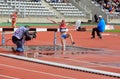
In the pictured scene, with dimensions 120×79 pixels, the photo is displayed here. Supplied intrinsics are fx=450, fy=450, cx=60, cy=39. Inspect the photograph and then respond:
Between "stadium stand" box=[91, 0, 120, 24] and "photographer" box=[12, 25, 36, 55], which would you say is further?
"stadium stand" box=[91, 0, 120, 24]

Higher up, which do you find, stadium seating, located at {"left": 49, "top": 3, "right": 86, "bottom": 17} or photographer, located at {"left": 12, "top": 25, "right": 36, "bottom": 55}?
photographer, located at {"left": 12, "top": 25, "right": 36, "bottom": 55}

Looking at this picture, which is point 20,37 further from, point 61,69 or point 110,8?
point 110,8

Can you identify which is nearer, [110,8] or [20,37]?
[20,37]

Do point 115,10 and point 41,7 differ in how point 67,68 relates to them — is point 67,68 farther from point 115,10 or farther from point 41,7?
point 115,10

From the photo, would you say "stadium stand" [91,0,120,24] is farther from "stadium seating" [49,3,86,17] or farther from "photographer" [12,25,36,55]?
"photographer" [12,25,36,55]

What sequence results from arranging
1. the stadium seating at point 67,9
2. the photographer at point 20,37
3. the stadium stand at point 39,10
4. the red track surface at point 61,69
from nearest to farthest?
the red track surface at point 61,69 < the photographer at point 20,37 < the stadium stand at point 39,10 < the stadium seating at point 67,9

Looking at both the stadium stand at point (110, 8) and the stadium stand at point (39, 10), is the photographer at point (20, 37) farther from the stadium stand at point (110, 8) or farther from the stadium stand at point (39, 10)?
the stadium stand at point (110, 8)

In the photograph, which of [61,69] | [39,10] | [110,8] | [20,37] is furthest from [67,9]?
[61,69]

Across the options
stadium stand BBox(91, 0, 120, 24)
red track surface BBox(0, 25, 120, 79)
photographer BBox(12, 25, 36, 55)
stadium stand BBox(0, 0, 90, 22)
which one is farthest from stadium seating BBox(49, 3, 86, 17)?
red track surface BBox(0, 25, 120, 79)

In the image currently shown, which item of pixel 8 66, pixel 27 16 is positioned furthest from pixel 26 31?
pixel 27 16

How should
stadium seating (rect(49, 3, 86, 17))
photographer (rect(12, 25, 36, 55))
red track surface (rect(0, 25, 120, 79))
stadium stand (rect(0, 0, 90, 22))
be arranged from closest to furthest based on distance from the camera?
red track surface (rect(0, 25, 120, 79)) → photographer (rect(12, 25, 36, 55)) → stadium stand (rect(0, 0, 90, 22)) → stadium seating (rect(49, 3, 86, 17))

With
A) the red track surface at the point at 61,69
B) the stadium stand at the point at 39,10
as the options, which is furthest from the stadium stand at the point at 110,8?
the red track surface at the point at 61,69

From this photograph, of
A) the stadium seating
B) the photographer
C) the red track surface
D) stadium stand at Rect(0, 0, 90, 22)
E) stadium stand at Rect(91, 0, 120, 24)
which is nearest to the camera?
the red track surface

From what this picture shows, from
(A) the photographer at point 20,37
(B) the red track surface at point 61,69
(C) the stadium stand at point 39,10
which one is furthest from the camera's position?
(C) the stadium stand at point 39,10
